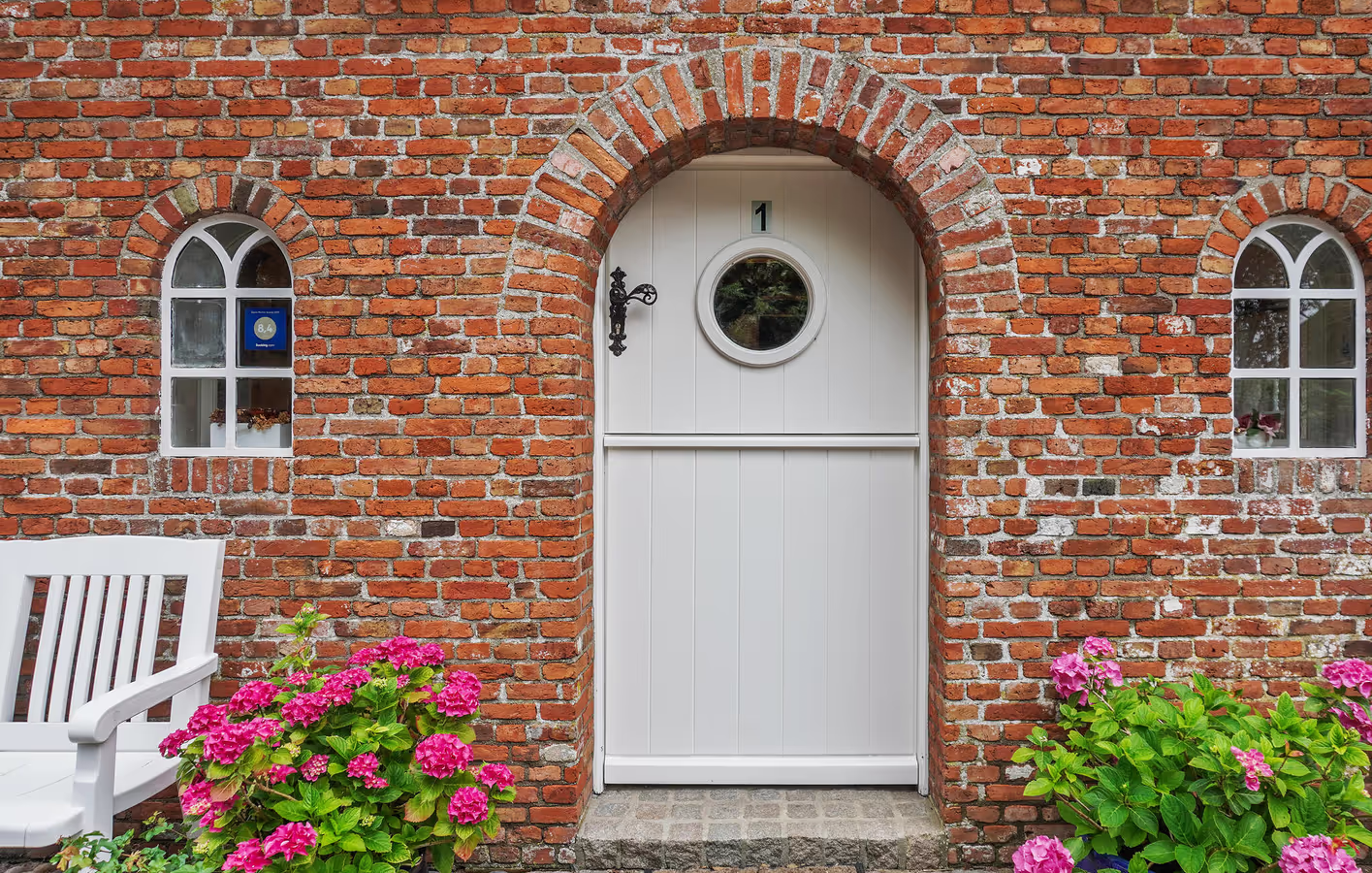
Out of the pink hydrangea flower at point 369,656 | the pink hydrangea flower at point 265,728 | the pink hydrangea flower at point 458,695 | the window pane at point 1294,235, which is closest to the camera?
the pink hydrangea flower at point 265,728

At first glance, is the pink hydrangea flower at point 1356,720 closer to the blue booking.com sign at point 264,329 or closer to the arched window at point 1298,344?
the arched window at point 1298,344

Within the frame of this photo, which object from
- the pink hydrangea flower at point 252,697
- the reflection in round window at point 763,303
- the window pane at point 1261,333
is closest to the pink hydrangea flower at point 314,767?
the pink hydrangea flower at point 252,697

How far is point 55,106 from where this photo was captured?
2.93 meters

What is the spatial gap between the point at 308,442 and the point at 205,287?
0.76m

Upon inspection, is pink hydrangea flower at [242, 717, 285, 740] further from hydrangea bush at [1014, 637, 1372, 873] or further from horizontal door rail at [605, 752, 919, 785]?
hydrangea bush at [1014, 637, 1372, 873]

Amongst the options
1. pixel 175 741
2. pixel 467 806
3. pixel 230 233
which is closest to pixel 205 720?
pixel 175 741

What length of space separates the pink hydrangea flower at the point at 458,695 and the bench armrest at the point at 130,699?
34.5 inches

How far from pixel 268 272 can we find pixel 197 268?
0.27 m

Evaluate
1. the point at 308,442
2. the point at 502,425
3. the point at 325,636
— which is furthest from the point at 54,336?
the point at 502,425

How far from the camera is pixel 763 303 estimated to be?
3.23 m

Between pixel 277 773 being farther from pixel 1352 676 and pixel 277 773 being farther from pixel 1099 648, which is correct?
pixel 1352 676

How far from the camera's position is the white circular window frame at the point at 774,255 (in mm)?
3184

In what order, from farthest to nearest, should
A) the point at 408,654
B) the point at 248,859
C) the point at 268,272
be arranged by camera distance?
1. the point at 268,272
2. the point at 408,654
3. the point at 248,859

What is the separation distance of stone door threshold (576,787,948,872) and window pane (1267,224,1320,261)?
2.52 m
